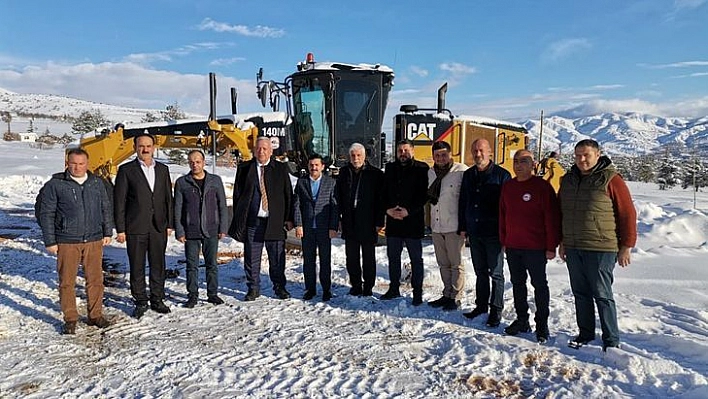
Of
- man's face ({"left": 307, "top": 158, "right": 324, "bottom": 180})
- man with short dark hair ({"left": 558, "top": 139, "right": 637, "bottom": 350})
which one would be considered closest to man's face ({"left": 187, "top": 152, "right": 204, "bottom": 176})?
man's face ({"left": 307, "top": 158, "right": 324, "bottom": 180})

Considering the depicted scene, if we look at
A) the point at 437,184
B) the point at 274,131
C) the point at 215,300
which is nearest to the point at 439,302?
the point at 437,184

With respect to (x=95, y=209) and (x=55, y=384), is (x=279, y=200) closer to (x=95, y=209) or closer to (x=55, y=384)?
(x=95, y=209)

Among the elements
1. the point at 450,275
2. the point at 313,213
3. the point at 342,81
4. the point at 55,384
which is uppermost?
the point at 342,81

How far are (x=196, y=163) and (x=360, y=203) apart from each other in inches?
74.4

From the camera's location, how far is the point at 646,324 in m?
5.07

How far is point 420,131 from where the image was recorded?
920 cm

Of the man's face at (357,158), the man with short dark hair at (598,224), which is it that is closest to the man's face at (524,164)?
the man with short dark hair at (598,224)

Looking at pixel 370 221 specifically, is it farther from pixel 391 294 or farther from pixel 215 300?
pixel 215 300

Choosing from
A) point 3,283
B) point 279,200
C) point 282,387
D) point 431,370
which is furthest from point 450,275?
point 3,283

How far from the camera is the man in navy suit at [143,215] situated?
531cm

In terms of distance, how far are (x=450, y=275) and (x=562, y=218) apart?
1576mm

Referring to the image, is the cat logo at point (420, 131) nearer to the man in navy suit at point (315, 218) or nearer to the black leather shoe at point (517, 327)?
the man in navy suit at point (315, 218)

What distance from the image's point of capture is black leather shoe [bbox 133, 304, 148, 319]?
17.7 ft

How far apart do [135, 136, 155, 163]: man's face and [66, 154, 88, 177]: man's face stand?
0.55 m
